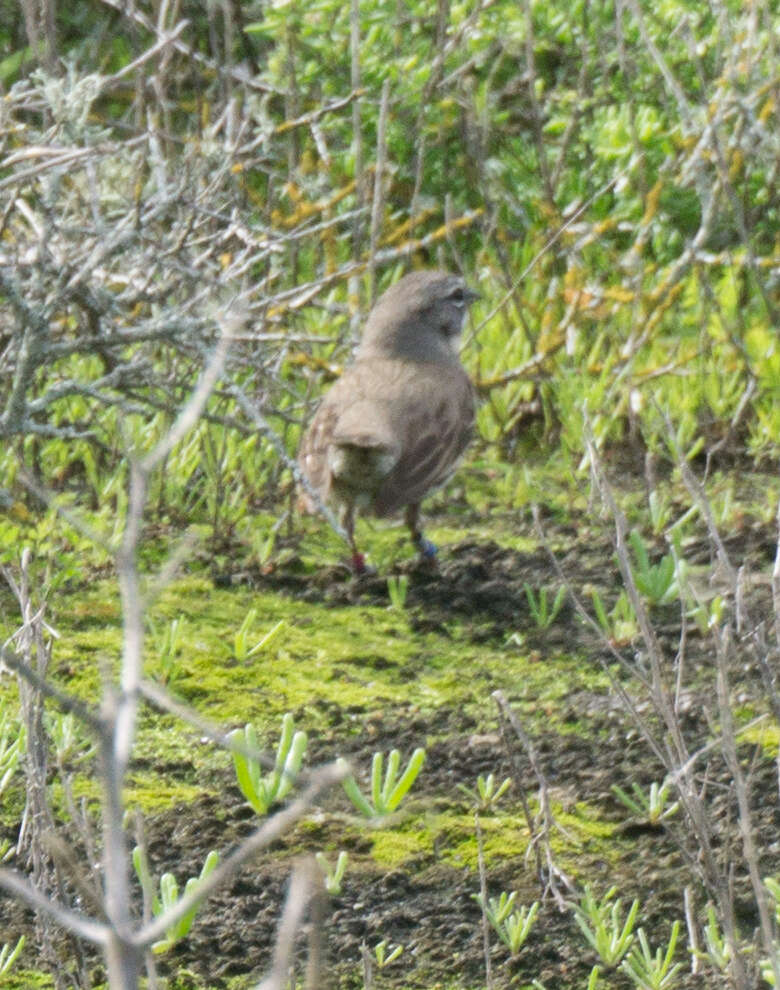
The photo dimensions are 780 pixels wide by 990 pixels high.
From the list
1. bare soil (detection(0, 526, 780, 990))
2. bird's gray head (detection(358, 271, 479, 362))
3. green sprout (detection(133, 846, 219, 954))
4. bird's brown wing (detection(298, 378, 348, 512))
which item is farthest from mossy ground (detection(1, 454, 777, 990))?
bird's gray head (detection(358, 271, 479, 362))

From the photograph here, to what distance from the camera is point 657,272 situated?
23.4 feet

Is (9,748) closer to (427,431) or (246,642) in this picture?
(246,642)

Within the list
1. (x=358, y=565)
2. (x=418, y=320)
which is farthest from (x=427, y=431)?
(x=418, y=320)

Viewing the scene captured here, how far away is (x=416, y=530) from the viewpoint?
213 inches

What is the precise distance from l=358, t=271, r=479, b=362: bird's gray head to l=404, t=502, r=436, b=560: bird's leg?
96 centimetres

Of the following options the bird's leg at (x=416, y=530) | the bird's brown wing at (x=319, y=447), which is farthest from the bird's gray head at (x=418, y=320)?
the bird's leg at (x=416, y=530)

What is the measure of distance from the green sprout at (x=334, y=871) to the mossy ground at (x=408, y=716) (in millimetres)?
50

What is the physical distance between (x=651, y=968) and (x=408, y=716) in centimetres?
143

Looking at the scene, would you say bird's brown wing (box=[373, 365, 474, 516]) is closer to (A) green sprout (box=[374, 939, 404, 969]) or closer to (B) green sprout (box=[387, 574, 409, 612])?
(B) green sprout (box=[387, 574, 409, 612])

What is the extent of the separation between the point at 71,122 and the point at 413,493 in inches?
60.9

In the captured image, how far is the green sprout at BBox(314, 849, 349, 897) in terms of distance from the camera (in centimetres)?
305

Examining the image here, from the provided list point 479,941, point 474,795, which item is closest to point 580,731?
point 474,795

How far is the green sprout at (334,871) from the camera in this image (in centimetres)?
305

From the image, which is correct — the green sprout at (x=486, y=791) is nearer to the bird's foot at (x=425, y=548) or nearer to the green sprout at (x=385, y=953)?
the green sprout at (x=385, y=953)
